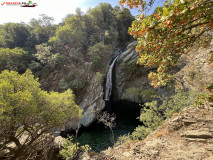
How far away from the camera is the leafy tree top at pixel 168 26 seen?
2166 millimetres

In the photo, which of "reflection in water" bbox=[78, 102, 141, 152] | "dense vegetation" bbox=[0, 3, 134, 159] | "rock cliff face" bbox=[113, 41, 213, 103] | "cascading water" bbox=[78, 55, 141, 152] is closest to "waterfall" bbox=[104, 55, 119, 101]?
"cascading water" bbox=[78, 55, 141, 152]

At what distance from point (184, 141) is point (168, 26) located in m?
6.81

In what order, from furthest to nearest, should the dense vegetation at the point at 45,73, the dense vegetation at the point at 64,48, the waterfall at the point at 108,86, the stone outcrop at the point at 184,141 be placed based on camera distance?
the waterfall at the point at 108,86
the dense vegetation at the point at 64,48
the dense vegetation at the point at 45,73
the stone outcrop at the point at 184,141

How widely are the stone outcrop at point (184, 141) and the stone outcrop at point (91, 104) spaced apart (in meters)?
13.8

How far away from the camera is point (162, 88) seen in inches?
819

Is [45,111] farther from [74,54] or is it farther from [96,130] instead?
[74,54]

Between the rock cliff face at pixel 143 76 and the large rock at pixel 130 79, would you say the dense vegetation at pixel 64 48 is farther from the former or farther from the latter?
the rock cliff face at pixel 143 76

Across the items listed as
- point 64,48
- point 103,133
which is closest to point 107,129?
point 103,133

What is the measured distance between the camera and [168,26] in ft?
8.12

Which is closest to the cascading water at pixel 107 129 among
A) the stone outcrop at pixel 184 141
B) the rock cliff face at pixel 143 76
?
the rock cliff face at pixel 143 76

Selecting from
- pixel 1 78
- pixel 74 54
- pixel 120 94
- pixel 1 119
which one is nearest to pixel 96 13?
pixel 74 54

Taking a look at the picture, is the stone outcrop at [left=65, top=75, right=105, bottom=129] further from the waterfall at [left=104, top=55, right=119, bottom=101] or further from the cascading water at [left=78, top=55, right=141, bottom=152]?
the waterfall at [left=104, top=55, right=119, bottom=101]

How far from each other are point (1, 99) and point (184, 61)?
27.7 meters

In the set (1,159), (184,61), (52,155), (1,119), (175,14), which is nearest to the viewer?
(175,14)
